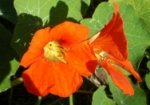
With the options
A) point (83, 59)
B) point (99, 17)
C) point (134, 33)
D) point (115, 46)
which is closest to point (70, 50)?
point (83, 59)

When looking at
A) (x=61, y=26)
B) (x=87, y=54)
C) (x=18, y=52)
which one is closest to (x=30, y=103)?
(x=18, y=52)

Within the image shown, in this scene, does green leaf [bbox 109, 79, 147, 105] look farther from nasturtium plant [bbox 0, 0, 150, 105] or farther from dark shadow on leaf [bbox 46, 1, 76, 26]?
dark shadow on leaf [bbox 46, 1, 76, 26]

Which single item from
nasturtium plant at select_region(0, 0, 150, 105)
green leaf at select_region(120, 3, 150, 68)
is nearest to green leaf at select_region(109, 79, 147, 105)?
nasturtium plant at select_region(0, 0, 150, 105)

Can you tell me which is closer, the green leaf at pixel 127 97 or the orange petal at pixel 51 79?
A: the orange petal at pixel 51 79

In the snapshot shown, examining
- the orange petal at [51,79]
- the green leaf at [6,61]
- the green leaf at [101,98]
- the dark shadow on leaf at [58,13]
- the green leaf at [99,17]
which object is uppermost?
the dark shadow on leaf at [58,13]

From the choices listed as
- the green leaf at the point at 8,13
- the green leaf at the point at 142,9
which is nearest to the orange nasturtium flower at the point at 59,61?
the green leaf at the point at 8,13

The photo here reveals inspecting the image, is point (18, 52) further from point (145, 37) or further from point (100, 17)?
point (145, 37)

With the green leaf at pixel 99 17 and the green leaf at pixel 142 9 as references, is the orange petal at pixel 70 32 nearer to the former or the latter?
the green leaf at pixel 99 17
